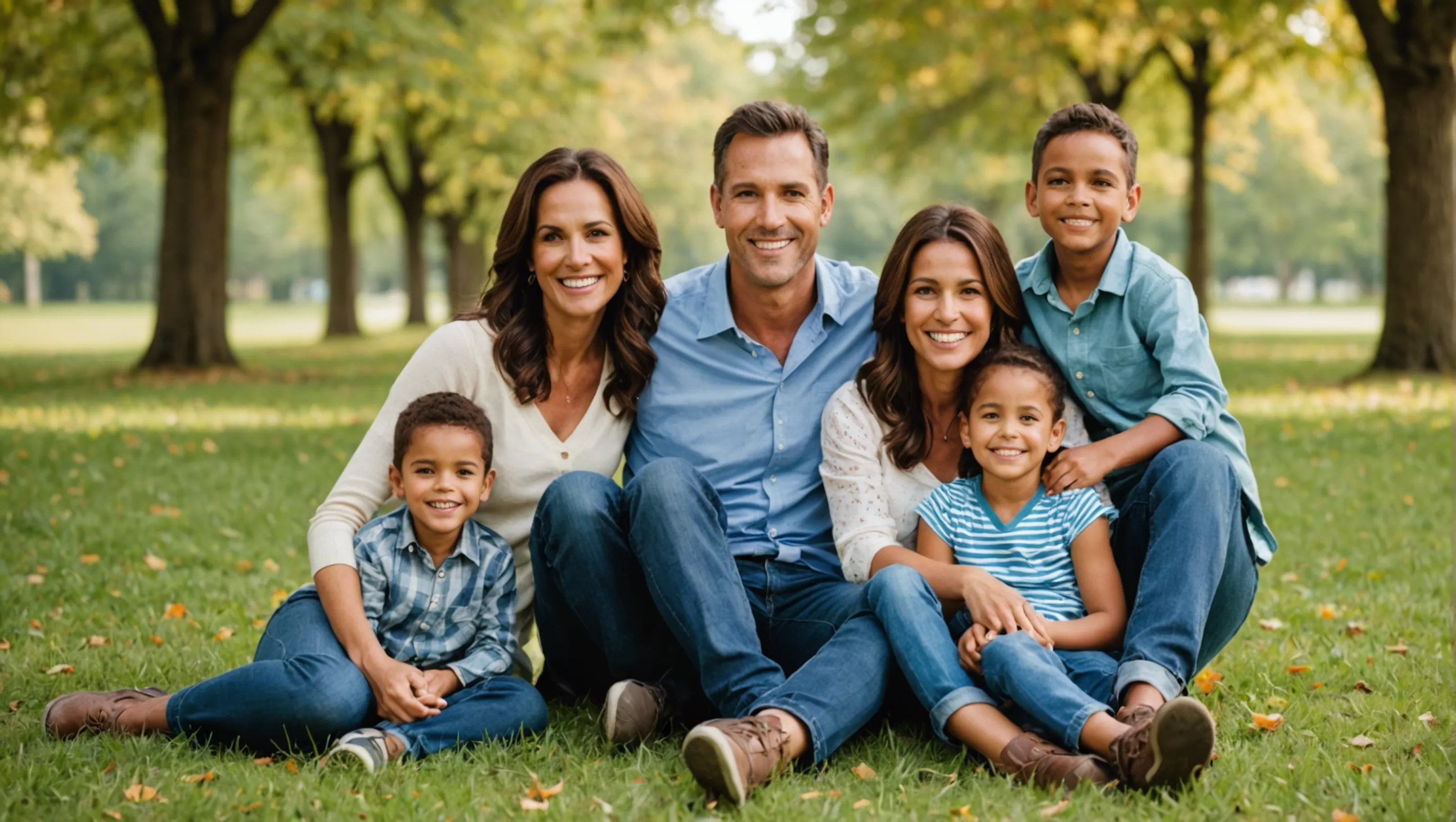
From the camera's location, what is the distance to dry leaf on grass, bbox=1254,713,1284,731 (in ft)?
12.0

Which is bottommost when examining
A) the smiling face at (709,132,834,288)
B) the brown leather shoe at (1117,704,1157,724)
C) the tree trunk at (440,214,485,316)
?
the brown leather shoe at (1117,704,1157,724)

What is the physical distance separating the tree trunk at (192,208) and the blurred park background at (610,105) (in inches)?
1.2

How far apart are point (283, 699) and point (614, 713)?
0.85 m

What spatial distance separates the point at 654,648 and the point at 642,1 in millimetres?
13167

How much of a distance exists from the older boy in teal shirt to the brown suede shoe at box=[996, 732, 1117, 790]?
170 mm

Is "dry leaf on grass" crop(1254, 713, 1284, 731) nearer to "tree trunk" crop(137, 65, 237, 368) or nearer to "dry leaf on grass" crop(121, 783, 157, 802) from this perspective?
"dry leaf on grass" crop(121, 783, 157, 802)

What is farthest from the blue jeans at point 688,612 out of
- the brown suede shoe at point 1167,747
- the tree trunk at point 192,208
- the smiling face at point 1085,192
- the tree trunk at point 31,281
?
the tree trunk at point 31,281

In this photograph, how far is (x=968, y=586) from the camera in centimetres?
339

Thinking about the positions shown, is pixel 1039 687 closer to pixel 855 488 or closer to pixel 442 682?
pixel 855 488

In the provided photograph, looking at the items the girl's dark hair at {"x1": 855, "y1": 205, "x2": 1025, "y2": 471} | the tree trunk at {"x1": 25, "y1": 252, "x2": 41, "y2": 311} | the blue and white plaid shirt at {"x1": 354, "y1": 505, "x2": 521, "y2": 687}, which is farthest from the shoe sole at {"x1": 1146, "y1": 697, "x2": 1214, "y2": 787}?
the tree trunk at {"x1": 25, "y1": 252, "x2": 41, "y2": 311}

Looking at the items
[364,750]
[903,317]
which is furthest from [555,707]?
[903,317]

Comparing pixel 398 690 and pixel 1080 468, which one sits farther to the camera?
pixel 1080 468

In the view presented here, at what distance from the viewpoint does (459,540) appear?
3697 mm

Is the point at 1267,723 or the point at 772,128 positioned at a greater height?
the point at 772,128
